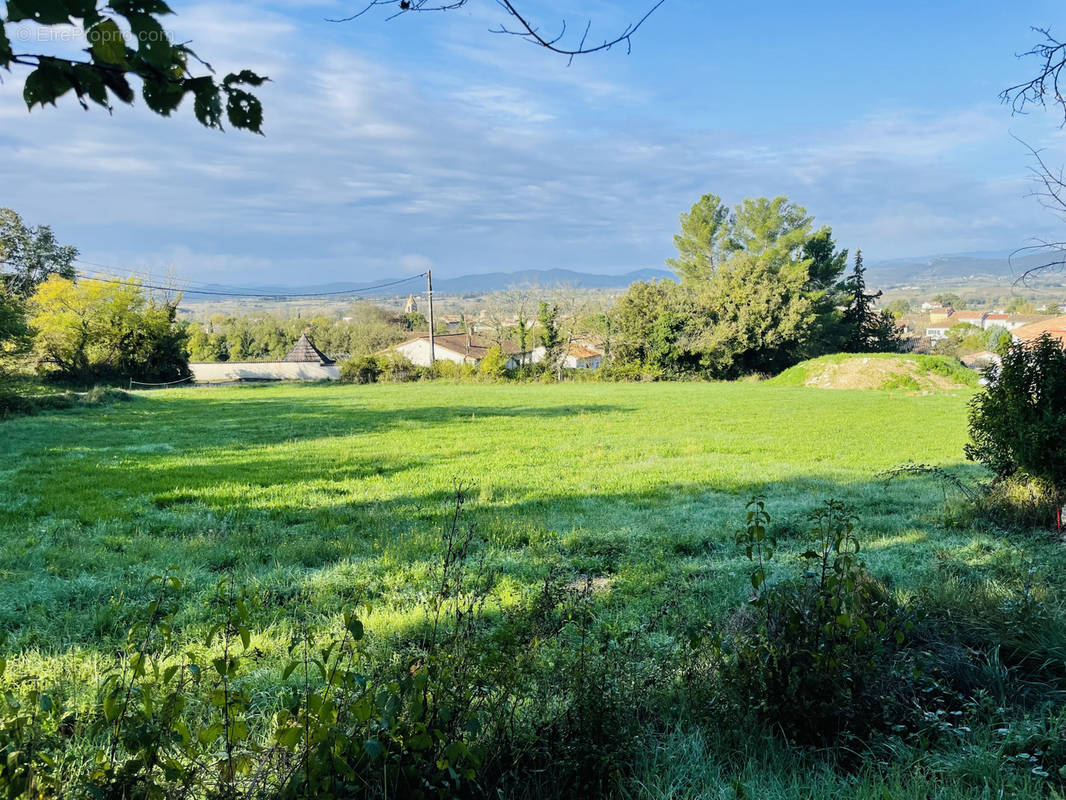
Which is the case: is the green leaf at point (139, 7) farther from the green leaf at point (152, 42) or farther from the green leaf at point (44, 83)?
the green leaf at point (44, 83)

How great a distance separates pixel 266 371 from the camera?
1806 inches

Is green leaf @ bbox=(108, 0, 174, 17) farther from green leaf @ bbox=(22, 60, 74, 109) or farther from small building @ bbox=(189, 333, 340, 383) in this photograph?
small building @ bbox=(189, 333, 340, 383)

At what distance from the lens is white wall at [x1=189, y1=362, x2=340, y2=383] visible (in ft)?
145

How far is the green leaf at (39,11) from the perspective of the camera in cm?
127

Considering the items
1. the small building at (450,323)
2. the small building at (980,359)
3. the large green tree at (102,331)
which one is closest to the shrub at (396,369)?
the large green tree at (102,331)

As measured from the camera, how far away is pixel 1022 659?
3.06m

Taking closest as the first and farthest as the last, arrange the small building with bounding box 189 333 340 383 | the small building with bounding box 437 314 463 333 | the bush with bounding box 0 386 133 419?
the bush with bounding box 0 386 133 419, the small building with bounding box 189 333 340 383, the small building with bounding box 437 314 463 333

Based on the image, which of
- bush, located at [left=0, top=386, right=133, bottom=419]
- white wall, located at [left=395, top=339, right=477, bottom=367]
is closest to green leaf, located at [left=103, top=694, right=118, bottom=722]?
bush, located at [left=0, top=386, right=133, bottom=419]

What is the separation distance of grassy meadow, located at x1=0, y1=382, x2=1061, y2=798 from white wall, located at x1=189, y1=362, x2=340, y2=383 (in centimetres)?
2978

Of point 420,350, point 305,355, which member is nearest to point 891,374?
point 305,355

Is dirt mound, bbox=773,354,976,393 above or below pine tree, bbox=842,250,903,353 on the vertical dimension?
below

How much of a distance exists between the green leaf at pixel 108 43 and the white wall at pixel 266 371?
44138 mm

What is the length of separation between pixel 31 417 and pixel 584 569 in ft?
60.1

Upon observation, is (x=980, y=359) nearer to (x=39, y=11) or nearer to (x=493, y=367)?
(x=493, y=367)
